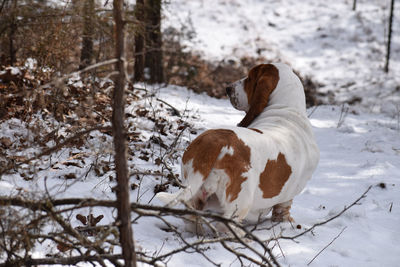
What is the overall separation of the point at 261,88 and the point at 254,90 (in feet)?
0.40

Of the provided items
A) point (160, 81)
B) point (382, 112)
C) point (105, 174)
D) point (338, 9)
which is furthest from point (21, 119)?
point (338, 9)

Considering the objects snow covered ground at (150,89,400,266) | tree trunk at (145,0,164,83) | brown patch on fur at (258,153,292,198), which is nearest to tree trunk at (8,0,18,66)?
snow covered ground at (150,89,400,266)

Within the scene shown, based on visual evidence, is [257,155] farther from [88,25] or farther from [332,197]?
[88,25]

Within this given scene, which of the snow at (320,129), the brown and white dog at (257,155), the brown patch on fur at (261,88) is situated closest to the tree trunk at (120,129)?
the snow at (320,129)

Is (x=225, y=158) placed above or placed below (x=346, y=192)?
above

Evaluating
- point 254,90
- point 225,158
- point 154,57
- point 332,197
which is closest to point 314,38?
point 154,57

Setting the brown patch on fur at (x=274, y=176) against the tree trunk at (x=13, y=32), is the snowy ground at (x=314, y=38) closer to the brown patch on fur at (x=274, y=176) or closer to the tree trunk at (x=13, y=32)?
the tree trunk at (x=13, y=32)

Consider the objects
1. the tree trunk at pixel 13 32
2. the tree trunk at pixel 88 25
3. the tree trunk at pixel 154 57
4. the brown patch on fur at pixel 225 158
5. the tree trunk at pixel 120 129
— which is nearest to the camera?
the tree trunk at pixel 120 129

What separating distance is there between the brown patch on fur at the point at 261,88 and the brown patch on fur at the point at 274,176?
63 cm

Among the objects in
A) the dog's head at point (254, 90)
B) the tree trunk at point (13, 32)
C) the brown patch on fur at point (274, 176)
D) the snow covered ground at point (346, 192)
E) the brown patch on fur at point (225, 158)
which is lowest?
the snow covered ground at point (346, 192)

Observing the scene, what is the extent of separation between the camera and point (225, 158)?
10.3 feet

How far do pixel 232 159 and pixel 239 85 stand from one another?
4.32ft

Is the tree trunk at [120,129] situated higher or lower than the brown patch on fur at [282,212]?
higher

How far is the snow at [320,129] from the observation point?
3436mm
